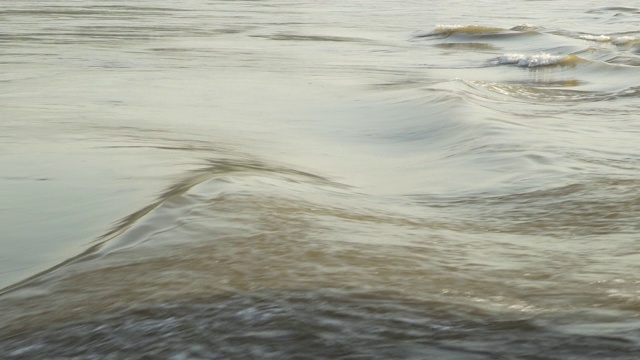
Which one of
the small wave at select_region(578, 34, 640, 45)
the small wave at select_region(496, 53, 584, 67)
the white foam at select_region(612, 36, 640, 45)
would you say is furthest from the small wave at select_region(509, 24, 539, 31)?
the small wave at select_region(496, 53, 584, 67)

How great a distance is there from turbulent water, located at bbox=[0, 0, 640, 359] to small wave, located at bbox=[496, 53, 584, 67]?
0.68 m

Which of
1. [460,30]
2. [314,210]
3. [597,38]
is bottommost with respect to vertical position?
[597,38]

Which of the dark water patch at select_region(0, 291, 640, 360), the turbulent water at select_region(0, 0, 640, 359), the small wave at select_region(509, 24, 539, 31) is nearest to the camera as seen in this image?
the dark water patch at select_region(0, 291, 640, 360)

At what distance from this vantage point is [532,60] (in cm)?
1032

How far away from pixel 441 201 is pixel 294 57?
6.46 metres

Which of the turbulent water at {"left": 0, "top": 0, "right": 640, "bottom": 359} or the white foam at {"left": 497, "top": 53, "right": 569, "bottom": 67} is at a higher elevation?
the turbulent water at {"left": 0, "top": 0, "right": 640, "bottom": 359}

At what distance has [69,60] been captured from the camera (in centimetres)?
933

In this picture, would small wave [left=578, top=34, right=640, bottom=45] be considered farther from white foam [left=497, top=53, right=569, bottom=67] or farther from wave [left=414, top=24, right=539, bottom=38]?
white foam [left=497, top=53, right=569, bottom=67]

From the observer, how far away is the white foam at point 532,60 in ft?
33.7

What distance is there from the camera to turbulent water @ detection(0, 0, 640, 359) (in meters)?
2.30

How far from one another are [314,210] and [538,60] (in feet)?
23.9

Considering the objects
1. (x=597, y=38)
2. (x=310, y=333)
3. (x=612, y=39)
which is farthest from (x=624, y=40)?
(x=310, y=333)

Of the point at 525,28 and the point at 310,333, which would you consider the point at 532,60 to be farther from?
the point at 310,333

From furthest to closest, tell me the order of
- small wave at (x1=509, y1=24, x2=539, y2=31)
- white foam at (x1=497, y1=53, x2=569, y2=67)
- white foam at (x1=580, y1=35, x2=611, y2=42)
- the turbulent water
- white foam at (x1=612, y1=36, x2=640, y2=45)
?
small wave at (x1=509, y1=24, x2=539, y2=31)
white foam at (x1=580, y1=35, x2=611, y2=42)
white foam at (x1=612, y1=36, x2=640, y2=45)
white foam at (x1=497, y1=53, x2=569, y2=67)
the turbulent water
